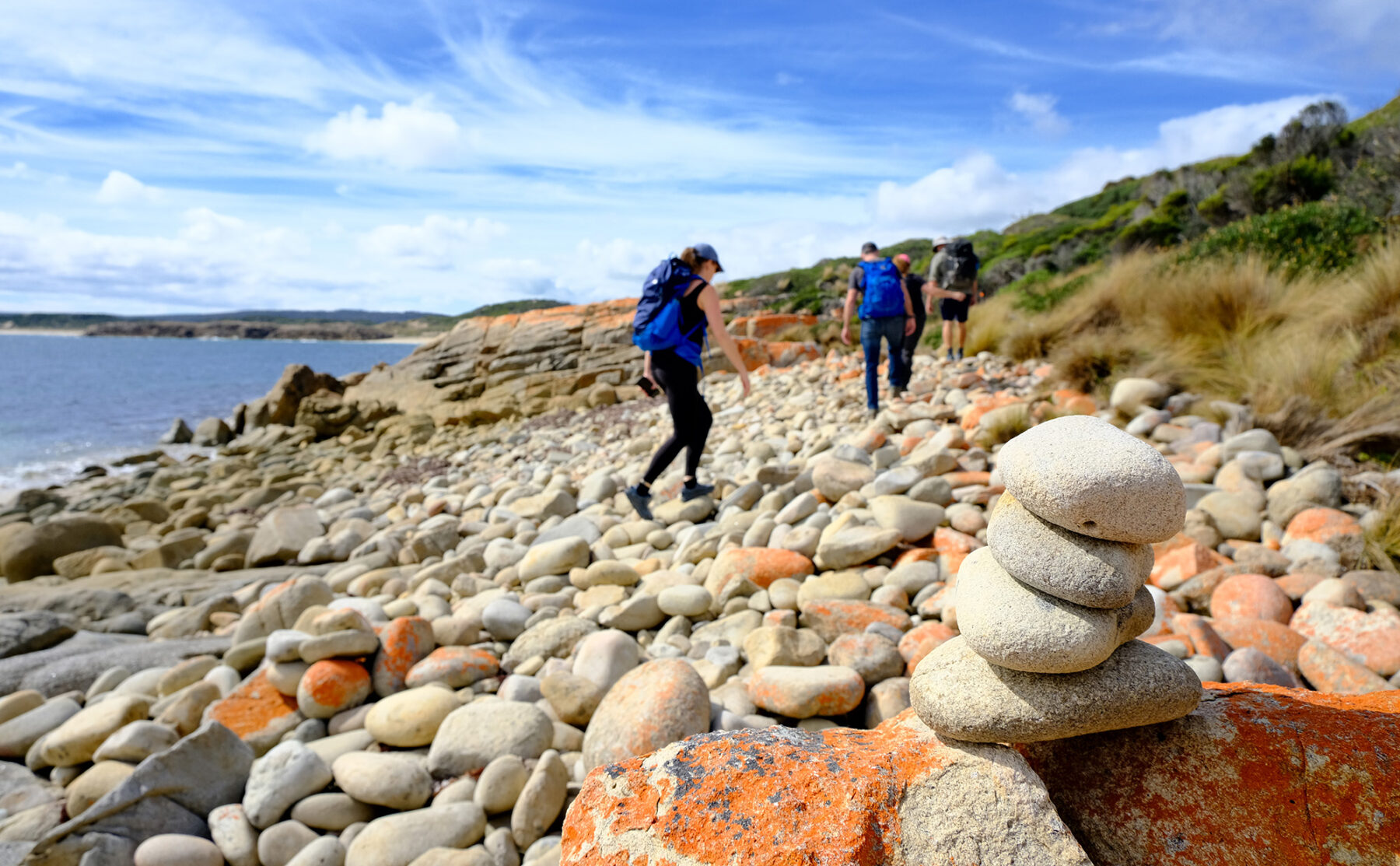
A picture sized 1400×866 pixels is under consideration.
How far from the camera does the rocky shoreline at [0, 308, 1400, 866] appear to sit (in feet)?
5.06

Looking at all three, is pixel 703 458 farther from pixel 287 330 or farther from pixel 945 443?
pixel 287 330

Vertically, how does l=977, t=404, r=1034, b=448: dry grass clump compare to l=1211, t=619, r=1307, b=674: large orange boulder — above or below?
above

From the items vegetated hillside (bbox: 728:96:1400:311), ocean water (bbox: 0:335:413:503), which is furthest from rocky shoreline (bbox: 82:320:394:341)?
vegetated hillside (bbox: 728:96:1400:311)

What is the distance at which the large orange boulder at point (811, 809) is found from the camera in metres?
1.43

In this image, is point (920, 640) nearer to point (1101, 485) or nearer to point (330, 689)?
point (1101, 485)

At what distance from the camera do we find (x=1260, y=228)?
966 cm

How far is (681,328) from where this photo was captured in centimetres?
536

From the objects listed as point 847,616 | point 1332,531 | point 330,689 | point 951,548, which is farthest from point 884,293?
point 330,689

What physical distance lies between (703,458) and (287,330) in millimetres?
125227

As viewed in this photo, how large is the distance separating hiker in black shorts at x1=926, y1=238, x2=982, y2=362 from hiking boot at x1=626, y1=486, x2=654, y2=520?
5708 millimetres

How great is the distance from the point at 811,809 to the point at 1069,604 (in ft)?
2.36

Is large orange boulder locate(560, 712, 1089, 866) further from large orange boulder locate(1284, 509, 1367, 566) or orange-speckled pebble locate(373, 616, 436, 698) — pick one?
large orange boulder locate(1284, 509, 1367, 566)

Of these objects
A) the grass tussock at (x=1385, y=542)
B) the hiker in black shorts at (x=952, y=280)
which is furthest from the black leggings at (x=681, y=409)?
the hiker in black shorts at (x=952, y=280)

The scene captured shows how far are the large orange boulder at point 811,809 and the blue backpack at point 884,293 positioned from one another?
261 inches
